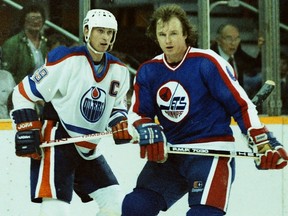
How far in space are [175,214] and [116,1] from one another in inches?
46.3

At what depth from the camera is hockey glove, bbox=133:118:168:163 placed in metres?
3.17

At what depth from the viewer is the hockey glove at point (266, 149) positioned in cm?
311

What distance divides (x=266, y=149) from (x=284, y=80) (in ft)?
5.18

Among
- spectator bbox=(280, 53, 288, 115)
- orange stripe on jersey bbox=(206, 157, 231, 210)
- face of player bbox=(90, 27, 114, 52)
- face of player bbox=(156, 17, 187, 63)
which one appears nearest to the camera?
orange stripe on jersey bbox=(206, 157, 231, 210)

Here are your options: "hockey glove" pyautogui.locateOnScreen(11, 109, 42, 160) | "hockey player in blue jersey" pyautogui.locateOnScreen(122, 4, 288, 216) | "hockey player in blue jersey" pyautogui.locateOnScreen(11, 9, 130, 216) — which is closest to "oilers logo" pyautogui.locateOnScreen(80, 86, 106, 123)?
"hockey player in blue jersey" pyautogui.locateOnScreen(11, 9, 130, 216)

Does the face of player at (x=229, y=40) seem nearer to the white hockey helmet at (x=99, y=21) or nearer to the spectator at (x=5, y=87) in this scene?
the white hockey helmet at (x=99, y=21)

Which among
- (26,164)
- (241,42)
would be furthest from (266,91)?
(26,164)

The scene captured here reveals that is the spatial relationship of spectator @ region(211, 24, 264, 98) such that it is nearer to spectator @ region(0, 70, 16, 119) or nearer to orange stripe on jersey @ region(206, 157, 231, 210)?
spectator @ region(0, 70, 16, 119)

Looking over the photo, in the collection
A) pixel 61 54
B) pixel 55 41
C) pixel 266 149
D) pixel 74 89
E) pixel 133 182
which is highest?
pixel 55 41

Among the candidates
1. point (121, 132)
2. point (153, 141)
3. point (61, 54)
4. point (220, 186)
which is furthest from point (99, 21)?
point (220, 186)

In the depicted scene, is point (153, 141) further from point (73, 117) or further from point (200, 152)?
point (73, 117)

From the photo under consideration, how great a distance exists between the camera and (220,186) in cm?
314

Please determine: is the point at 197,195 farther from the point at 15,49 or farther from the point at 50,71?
the point at 15,49

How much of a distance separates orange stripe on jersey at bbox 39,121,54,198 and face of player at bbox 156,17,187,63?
0.70 m
